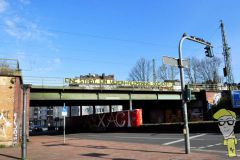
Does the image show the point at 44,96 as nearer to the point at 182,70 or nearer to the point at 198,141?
the point at 198,141

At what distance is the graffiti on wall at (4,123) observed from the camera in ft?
83.3

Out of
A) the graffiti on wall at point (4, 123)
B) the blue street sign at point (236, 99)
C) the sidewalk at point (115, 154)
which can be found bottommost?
the sidewalk at point (115, 154)

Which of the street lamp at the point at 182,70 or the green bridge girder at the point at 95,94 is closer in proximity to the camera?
the street lamp at the point at 182,70

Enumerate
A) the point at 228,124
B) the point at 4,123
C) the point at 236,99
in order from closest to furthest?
the point at 228,124 < the point at 4,123 < the point at 236,99

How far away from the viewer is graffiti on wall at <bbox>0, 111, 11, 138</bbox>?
25.4m

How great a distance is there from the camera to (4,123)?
84.1ft

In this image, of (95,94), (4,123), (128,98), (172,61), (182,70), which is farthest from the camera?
(128,98)

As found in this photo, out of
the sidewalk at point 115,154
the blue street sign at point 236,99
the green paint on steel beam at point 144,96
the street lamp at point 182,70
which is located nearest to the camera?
the sidewalk at point 115,154

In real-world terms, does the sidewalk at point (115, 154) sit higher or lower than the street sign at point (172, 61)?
lower

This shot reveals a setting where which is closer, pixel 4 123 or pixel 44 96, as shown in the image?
pixel 4 123

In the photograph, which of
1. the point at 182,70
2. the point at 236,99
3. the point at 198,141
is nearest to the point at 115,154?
the point at 182,70

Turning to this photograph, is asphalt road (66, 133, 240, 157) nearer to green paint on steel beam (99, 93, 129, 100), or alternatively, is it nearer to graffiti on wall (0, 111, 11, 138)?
graffiti on wall (0, 111, 11, 138)

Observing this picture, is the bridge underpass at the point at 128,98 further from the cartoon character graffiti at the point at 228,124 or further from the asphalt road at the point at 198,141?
the cartoon character graffiti at the point at 228,124

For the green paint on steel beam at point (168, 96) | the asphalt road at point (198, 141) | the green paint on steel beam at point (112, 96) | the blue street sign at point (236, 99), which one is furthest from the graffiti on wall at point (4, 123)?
the blue street sign at point (236, 99)
